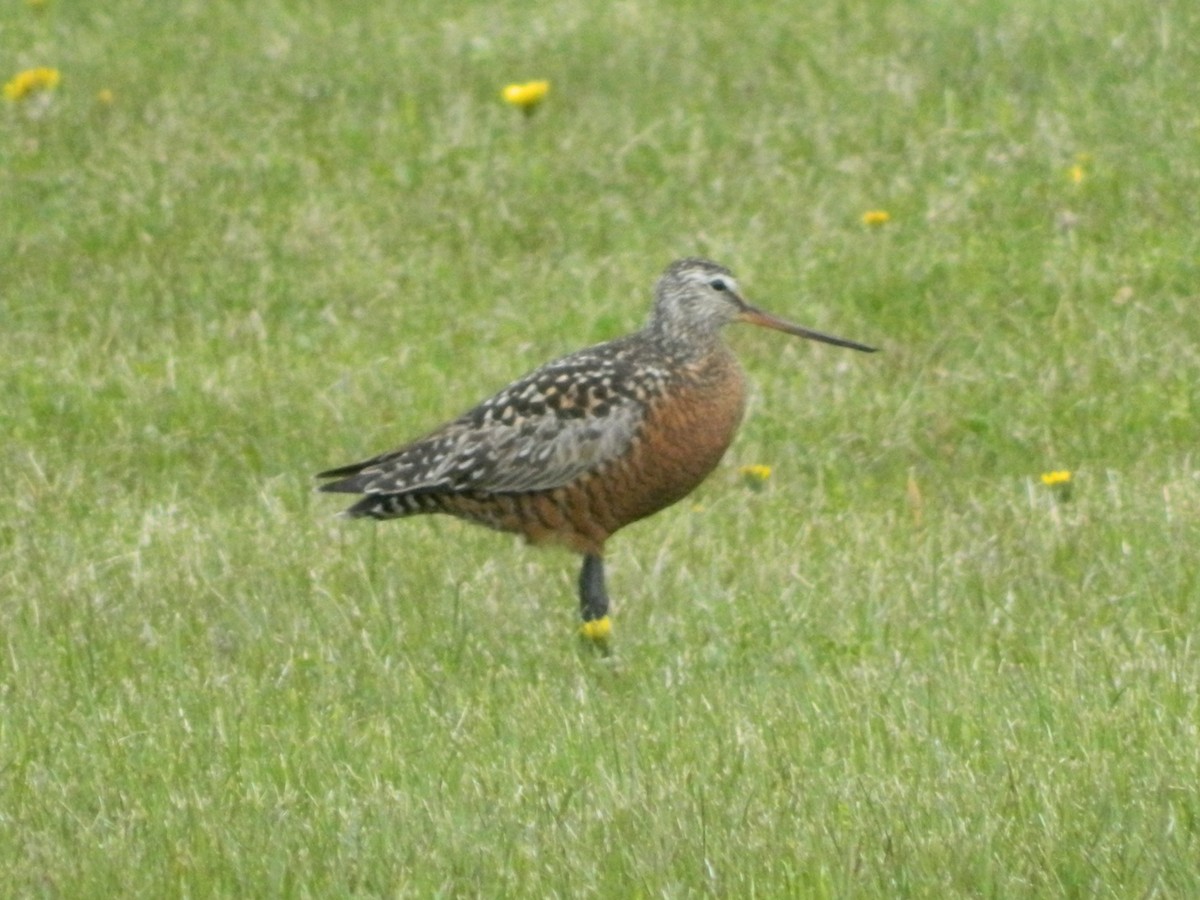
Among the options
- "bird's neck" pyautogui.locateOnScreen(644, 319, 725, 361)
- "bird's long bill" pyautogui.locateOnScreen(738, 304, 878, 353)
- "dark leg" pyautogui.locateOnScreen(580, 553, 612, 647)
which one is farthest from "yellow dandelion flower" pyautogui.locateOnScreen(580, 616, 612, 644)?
"bird's long bill" pyautogui.locateOnScreen(738, 304, 878, 353)

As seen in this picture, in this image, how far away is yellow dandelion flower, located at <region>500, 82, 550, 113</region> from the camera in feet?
36.0

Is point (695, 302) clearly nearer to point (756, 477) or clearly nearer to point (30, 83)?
point (756, 477)

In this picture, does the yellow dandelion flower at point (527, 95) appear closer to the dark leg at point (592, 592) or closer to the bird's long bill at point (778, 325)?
the bird's long bill at point (778, 325)

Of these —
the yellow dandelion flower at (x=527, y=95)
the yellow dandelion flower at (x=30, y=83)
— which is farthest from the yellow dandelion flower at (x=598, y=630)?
the yellow dandelion flower at (x=30, y=83)

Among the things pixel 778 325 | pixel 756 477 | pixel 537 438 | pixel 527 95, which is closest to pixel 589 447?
pixel 537 438

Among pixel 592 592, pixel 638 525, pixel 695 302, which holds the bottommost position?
pixel 638 525

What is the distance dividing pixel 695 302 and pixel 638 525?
97cm

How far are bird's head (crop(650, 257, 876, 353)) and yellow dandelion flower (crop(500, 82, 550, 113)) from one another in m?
3.81

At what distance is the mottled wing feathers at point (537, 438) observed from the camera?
6.84 meters

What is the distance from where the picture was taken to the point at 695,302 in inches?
285

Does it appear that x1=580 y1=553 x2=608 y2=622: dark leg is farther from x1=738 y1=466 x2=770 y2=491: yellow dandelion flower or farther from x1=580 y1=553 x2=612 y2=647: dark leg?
x1=738 y1=466 x2=770 y2=491: yellow dandelion flower

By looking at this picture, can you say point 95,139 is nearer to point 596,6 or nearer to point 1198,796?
point 596,6

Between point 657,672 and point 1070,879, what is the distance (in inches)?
75.4

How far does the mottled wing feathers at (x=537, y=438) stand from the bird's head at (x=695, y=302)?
18cm
